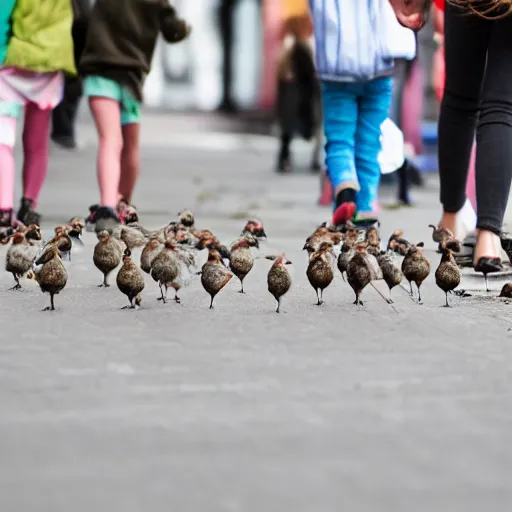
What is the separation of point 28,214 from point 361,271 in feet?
11.3

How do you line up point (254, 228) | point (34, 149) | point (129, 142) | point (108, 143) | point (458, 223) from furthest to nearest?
point (129, 142), point (34, 149), point (108, 143), point (458, 223), point (254, 228)

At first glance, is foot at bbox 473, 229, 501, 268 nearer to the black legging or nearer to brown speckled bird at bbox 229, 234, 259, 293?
the black legging

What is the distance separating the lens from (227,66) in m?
30.7

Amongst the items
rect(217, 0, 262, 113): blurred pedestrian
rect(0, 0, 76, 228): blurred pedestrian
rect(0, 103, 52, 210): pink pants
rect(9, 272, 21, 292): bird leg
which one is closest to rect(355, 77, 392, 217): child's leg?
rect(0, 0, 76, 228): blurred pedestrian

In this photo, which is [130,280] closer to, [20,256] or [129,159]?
[20,256]

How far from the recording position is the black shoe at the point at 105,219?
8.02 m

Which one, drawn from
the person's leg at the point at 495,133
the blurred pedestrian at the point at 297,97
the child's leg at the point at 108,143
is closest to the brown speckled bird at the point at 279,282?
the person's leg at the point at 495,133

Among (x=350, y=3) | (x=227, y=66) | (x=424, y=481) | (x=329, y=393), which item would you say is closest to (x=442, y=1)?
(x=350, y=3)

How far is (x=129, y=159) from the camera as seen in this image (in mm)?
8984

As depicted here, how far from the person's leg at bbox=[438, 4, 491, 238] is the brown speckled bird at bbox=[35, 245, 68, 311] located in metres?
2.26

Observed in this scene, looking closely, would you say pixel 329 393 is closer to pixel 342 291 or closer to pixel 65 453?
pixel 65 453

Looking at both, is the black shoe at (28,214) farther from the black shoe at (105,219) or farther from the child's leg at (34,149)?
the black shoe at (105,219)

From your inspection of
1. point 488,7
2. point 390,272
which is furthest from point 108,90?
point 390,272

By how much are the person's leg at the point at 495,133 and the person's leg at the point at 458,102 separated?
0.41ft
